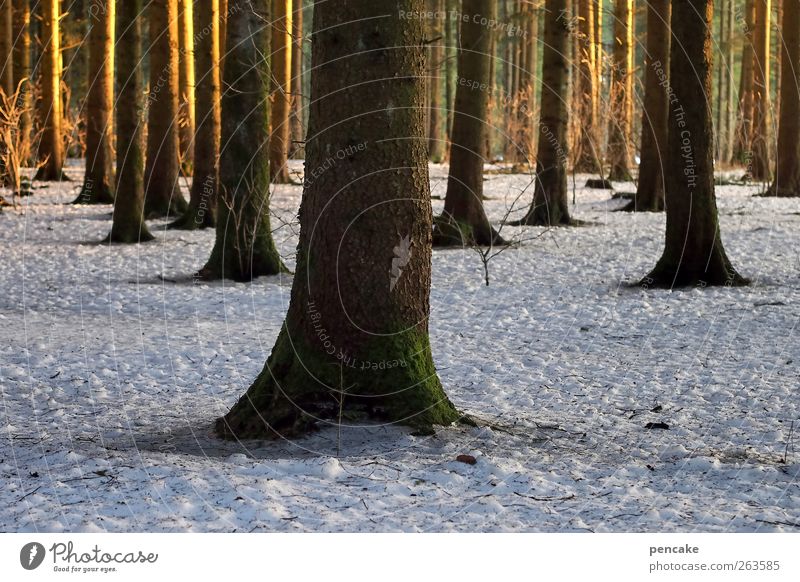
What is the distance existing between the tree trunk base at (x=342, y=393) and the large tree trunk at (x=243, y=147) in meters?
5.20

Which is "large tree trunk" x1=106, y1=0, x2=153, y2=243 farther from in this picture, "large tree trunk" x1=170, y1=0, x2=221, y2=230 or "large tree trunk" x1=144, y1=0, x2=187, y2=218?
"large tree trunk" x1=144, y1=0, x2=187, y2=218

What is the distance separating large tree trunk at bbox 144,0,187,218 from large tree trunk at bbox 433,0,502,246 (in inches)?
168

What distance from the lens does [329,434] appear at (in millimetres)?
5254

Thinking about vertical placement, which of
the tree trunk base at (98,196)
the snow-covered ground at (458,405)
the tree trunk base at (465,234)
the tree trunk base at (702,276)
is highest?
the tree trunk base at (98,196)

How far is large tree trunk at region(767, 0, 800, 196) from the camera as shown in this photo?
1816 centimetres

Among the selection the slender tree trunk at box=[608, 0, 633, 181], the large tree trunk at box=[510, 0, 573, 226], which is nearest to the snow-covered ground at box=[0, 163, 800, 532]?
the large tree trunk at box=[510, 0, 573, 226]

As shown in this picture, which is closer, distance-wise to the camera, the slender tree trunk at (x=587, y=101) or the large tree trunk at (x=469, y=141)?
the large tree trunk at (x=469, y=141)

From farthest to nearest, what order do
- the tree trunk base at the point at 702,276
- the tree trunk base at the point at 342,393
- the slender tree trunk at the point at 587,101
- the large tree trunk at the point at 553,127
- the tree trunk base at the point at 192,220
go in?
the slender tree trunk at the point at 587,101 → the tree trunk base at the point at 192,220 → the large tree trunk at the point at 553,127 → the tree trunk base at the point at 702,276 → the tree trunk base at the point at 342,393

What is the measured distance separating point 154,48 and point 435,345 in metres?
9.92

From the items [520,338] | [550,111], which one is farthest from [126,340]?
[550,111]

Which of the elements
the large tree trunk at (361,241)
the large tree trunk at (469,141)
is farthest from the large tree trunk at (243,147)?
the large tree trunk at (361,241)

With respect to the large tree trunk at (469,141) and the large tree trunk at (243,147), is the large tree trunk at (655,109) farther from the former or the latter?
the large tree trunk at (243,147)

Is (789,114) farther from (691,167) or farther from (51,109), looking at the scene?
(51,109)

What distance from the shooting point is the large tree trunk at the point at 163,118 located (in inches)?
605
